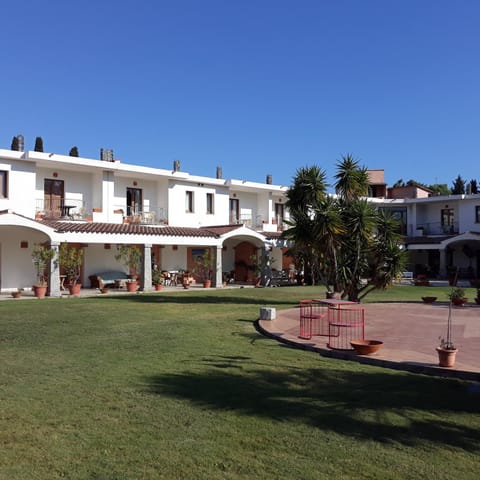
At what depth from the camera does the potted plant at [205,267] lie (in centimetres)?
2839

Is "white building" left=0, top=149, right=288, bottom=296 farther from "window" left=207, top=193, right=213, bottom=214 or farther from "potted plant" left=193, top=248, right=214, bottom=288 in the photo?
"potted plant" left=193, top=248, right=214, bottom=288

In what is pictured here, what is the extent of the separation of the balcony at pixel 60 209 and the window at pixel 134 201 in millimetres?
2954

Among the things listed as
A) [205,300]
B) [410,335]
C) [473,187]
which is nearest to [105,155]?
[205,300]

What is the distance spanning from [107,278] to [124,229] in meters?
3.18

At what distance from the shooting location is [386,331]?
12.2 meters

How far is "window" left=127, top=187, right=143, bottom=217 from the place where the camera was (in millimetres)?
29281

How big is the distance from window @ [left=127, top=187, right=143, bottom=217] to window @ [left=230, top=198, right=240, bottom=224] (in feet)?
22.9

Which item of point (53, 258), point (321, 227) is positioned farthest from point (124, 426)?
point (53, 258)

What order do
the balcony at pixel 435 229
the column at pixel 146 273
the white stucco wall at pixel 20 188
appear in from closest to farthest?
the white stucco wall at pixel 20 188
the column at pixel 146 273
the balcony at pixel 435 229

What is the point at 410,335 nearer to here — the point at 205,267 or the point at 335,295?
the point at 335,295

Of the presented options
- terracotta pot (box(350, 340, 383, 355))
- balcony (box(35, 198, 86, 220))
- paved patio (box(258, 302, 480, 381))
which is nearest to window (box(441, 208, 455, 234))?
paved patio (box(258, 302, 480, 381))

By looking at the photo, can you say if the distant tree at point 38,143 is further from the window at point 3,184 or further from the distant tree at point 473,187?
the distant tree at point 473,187

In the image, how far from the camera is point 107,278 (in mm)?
26797

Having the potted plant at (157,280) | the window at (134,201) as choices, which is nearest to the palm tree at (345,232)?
the potted plant at (157,280)
